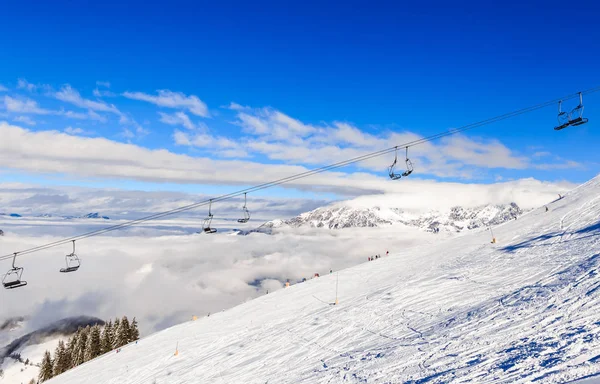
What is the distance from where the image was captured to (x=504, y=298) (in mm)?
15398

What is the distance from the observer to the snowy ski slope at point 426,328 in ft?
33.0

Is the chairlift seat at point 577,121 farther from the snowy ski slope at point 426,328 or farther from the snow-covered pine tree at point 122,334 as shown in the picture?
the snow-covered pine tree at point 122,334

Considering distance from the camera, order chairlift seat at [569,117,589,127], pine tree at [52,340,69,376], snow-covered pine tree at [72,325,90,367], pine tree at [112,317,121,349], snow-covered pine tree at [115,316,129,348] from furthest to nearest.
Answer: snow-covered pine tree at [115,316,129,348] → pine tree at [112,317,121,349] → pine tree at [52,340,69,376] → snow-covered pine tree at [72,325,90,367] → chairlift seat at [569,117,589,127]

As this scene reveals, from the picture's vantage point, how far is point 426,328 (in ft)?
46.8

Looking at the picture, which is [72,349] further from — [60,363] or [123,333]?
A: [123,333]

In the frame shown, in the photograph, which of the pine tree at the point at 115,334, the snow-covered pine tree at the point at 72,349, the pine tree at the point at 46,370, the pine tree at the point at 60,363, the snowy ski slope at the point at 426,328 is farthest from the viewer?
the pine tree at the point at 115,334

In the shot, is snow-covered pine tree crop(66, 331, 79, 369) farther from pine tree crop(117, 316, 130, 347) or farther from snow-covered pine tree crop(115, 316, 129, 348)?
pine tree crop(117, 316, 130, 347)

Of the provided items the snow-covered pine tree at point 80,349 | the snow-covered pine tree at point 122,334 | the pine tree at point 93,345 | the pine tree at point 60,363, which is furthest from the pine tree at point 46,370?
the snow-covered pine tree at point 122,334

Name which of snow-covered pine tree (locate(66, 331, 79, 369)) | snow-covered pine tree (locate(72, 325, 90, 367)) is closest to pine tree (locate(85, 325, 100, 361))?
snow-covered pine tree (locate(72, 325, 90, 367))

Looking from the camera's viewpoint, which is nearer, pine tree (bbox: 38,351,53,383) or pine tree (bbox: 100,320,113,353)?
pine tree (bbox: 38,351,53,383)

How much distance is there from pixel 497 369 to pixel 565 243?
1739cm

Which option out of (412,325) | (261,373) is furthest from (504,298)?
(261,373)

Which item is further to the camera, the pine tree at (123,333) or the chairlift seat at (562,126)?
the pine tree at (123,333)

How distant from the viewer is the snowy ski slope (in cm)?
1005
